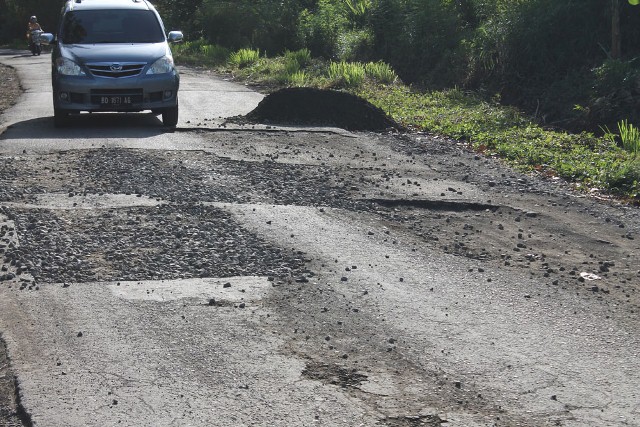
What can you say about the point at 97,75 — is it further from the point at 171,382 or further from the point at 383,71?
the point at 171,382

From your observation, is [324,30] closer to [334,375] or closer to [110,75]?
[110,75]

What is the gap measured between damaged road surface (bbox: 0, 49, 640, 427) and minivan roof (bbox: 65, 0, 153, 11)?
4376mm

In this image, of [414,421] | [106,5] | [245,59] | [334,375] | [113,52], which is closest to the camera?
[414,421]

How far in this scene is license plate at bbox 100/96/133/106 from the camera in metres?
15.9

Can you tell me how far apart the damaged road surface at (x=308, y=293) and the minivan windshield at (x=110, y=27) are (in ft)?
12.1

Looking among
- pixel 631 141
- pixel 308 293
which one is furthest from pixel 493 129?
pixel 308 293

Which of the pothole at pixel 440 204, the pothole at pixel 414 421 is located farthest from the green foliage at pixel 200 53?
the pothole at pixel 414 421

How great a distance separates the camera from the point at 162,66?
53.3ft

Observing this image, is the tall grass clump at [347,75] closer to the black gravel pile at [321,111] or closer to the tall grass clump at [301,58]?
the tall grass clump at [301,58]

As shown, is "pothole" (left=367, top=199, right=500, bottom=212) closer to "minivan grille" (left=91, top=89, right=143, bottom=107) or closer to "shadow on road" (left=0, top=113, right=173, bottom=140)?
"shadow on road" (left=0, top=113, right=173, bottom=140)

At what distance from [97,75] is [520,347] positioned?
10880 mm

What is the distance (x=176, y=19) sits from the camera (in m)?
39.1

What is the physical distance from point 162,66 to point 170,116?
803 millimetres

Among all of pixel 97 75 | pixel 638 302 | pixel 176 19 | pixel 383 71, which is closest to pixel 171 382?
pixel 638 302
